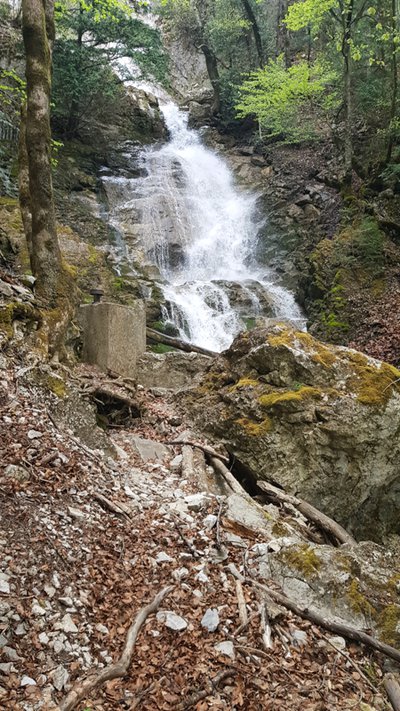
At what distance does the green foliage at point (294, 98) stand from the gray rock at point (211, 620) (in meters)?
19.6

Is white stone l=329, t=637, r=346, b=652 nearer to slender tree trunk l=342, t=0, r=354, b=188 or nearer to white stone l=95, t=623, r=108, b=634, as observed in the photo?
white stone l=95, t=623, r=108, b=634

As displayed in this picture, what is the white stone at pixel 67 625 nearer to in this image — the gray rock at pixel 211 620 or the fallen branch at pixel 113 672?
the fallen branch at pixel 113 672

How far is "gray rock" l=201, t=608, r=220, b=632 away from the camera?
2.64m

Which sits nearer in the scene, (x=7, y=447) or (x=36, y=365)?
(x=7, y=447)

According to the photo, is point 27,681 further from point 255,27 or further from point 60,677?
point 255,27

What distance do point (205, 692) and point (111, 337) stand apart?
602 cm

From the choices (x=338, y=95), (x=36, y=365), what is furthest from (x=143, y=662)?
(x=338, y=95)

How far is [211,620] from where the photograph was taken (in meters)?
2.68

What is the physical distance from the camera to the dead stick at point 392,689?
7.78ft

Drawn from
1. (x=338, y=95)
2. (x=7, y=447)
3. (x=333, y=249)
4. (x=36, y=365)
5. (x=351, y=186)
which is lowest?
(x=7, y=447)

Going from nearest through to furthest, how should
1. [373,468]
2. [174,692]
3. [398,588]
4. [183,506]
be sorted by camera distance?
[174,692] < [398,588] < [183,506] < [373,468]

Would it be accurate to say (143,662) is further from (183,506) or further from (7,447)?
(7,447)

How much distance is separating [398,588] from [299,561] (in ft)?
2.29

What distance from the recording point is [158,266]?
54.8ft
